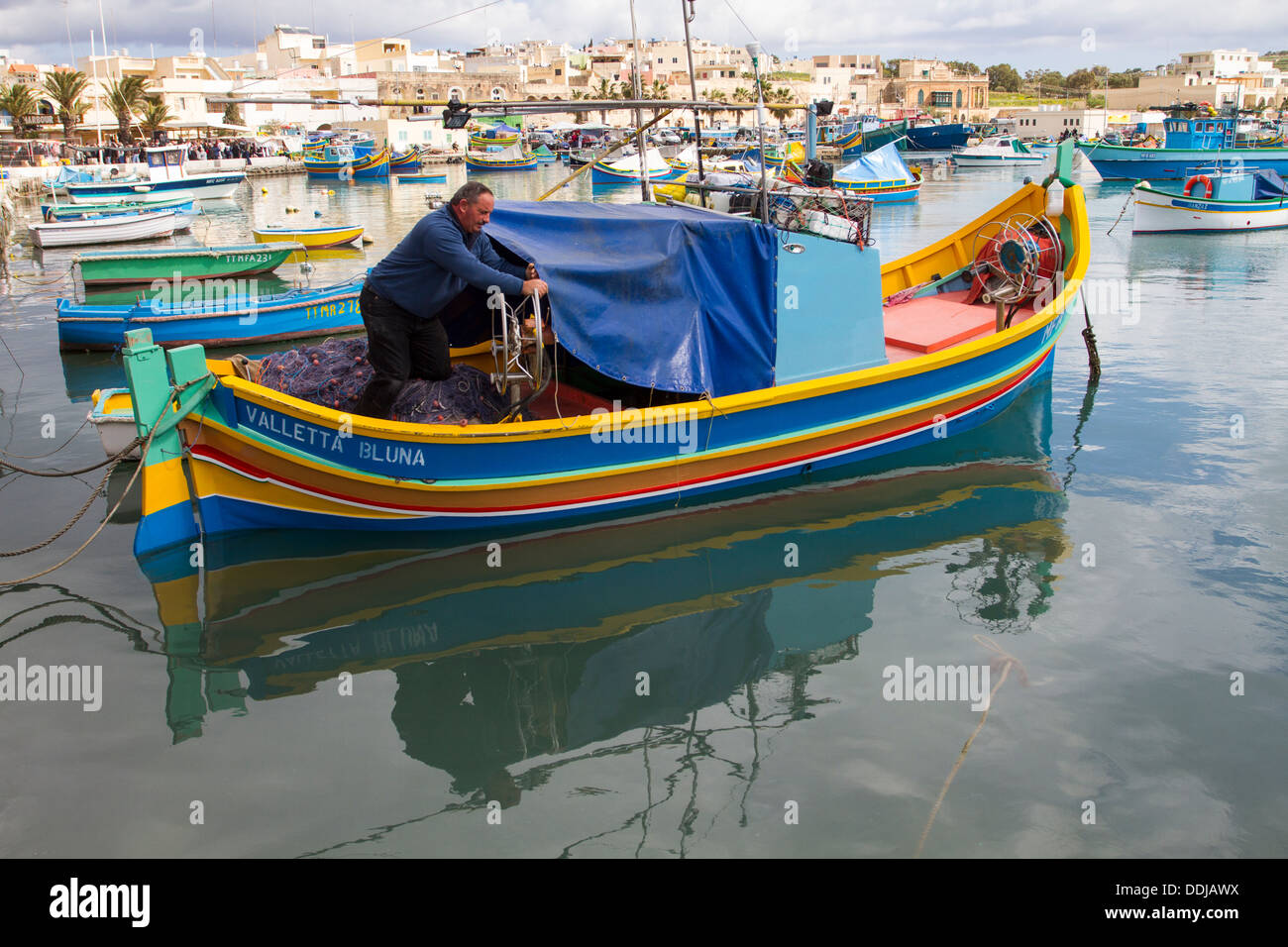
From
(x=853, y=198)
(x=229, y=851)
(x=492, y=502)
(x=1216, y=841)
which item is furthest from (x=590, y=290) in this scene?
(x=1216, y=841)

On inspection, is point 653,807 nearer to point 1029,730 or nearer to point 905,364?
point 1029,730

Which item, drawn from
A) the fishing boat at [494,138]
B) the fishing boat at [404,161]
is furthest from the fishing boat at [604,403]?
the fishing boat at [494,138]

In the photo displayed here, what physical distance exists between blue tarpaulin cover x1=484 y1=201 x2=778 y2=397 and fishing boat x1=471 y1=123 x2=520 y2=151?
64.5 m

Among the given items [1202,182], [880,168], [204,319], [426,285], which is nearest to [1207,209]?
[1202,182]

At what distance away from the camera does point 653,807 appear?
15.7ft

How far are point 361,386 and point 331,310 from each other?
25.7 ft

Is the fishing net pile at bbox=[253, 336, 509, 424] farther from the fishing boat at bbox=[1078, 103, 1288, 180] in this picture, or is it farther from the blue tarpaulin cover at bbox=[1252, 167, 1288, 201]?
the fishing boat at bbox=[1078, 103, 1288, 180]

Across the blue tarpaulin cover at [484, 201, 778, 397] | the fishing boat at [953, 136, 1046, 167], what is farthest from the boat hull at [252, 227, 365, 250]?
the fishing boat at [953, 136, 1046, 167]

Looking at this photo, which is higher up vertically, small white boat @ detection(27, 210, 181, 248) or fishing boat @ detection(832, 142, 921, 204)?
fishing boat @ detection(832, 142, 921, 204)

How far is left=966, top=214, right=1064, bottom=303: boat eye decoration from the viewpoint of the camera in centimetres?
1081

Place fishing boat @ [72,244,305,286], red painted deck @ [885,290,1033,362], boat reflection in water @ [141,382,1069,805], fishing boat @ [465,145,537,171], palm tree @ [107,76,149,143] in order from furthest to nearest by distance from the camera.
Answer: fishing boat @ [465,145,537,171] < palm tree @ [107,76,149,143] < fishing boat @ [72,244,305,286] < red painted deck @ [885,290,1033,362] < boat reflection in water @ [141,382,1069,805]

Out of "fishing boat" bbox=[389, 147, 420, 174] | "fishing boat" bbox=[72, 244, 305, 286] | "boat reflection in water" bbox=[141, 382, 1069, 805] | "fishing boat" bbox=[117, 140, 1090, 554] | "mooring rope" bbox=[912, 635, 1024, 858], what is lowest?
"mooring rope" bbox=[912, 635, 1024, 858]

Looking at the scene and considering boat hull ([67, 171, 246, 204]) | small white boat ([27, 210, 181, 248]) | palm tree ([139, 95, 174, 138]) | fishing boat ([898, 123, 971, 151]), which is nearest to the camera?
small white boat ([27, 210, 181, 248])

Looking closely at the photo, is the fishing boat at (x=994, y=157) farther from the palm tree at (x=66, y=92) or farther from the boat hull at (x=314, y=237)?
the palm tree at (x=66, y=92)
